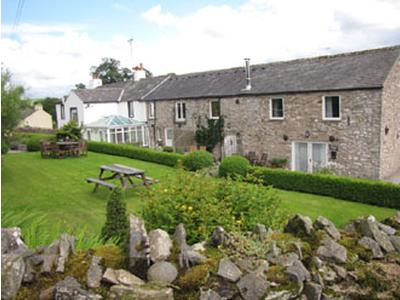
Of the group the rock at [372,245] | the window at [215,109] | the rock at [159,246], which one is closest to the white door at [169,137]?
the window at [215,109]

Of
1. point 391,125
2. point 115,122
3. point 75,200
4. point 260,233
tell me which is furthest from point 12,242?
point 115,122

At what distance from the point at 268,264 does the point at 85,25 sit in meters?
3.52

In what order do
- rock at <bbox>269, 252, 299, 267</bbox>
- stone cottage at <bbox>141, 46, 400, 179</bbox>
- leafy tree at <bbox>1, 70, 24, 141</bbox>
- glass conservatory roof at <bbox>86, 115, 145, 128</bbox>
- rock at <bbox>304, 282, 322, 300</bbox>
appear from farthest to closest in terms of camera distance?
glass conservatory roof at <bbox>86, 115, 145, 128</bbox> < stone cottage at <bbox>141, 46, 400, 179</bbox> < leafy tree at <bbox>1, 70, 24, 141</bbox> < rock at <bbox>269, 252, 299, 267</bbox> < rock at <bbox>304, 282, 322, 300</bbox>

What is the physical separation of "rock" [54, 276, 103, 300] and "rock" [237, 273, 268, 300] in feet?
4.67

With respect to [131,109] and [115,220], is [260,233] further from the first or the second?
[131,109]

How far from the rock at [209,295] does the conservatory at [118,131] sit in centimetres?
2929

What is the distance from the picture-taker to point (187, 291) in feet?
12.5

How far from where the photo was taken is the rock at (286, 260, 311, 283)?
3.97 meters

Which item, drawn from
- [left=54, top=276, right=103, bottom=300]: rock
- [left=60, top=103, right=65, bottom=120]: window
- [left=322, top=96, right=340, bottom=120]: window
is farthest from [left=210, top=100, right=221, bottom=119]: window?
[left=54, top=276, right=103, bottom=300]: rock

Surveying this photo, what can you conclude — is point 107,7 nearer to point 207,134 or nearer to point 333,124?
point 333,124

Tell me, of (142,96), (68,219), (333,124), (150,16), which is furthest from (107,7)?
(142,96)

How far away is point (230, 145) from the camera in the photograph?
1025 inches

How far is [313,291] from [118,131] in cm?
3006

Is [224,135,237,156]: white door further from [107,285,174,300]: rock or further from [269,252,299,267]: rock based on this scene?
[107,285,174,300]: rock
